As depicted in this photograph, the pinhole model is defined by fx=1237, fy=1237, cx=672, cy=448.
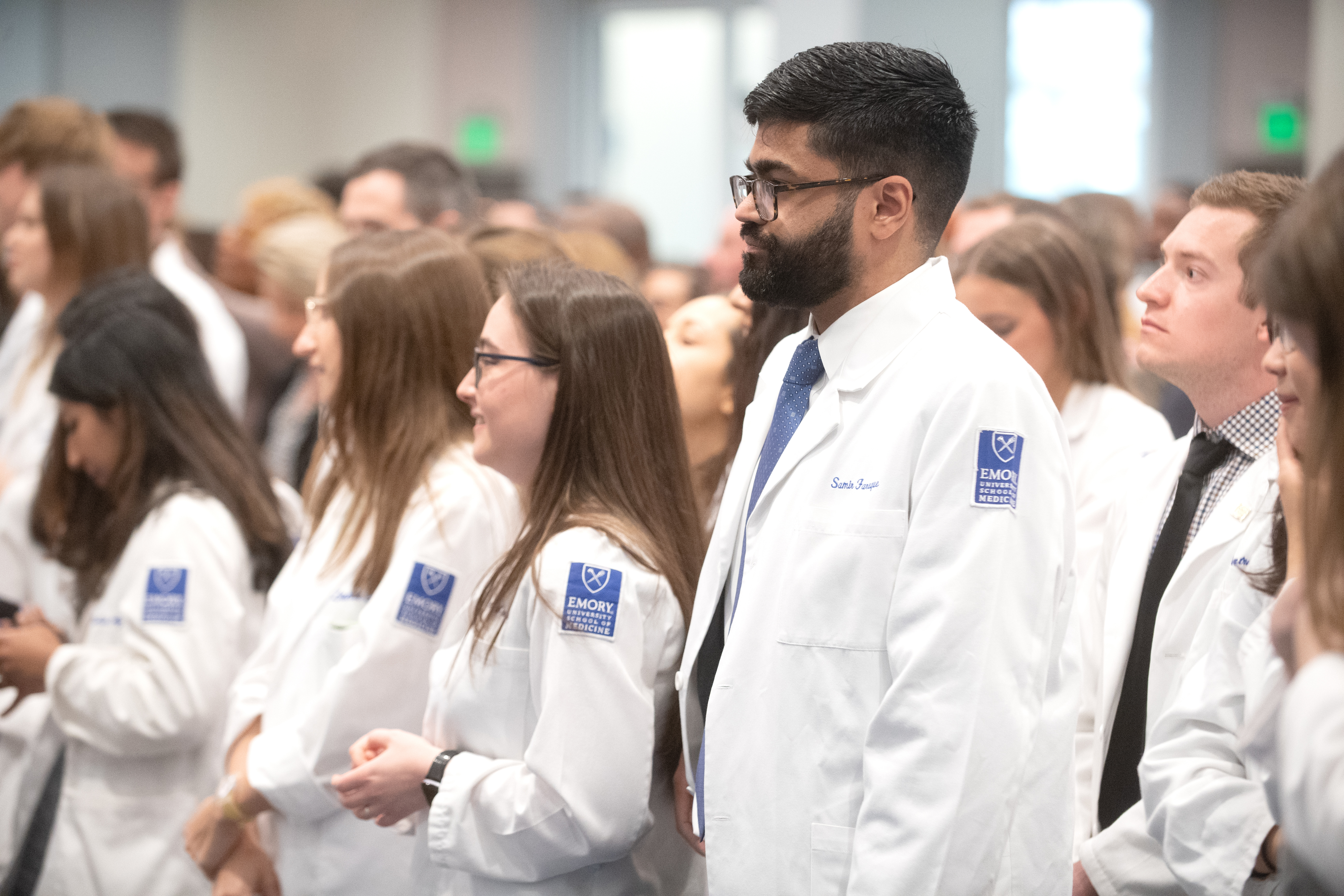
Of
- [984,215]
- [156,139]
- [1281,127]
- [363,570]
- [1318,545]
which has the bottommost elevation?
[363,570]

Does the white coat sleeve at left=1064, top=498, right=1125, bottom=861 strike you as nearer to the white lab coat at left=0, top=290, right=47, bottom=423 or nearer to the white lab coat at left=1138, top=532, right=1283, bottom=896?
the white lab coat at left=1138, top=532, right=1283, bottom=896

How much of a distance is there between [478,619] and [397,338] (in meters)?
0.64

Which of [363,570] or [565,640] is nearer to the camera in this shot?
[565,640]

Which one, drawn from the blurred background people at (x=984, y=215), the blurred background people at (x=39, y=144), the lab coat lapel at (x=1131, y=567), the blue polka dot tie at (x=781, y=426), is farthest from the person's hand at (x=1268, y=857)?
the blurred background people at (x=39, y=144)

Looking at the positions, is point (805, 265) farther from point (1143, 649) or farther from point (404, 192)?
point (404, 192)

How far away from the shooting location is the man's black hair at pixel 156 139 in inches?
183

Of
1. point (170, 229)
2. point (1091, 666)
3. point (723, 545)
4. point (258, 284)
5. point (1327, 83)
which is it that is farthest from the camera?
point (1327, 83)

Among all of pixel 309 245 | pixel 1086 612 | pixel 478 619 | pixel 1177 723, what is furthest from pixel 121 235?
pixel 1177 723

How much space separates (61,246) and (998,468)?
2945mm

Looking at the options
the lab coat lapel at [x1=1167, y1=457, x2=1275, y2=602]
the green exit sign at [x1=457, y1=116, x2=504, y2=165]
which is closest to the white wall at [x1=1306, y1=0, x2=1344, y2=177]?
the lab coat lapel at [x1=1167, y1=457, x2=1275, y2=602]

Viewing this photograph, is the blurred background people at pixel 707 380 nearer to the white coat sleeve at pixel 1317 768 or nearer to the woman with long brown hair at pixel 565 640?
the woman with long brown hair at pixel 565 640

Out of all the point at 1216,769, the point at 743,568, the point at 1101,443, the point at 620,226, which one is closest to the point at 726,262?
the point at 620,226

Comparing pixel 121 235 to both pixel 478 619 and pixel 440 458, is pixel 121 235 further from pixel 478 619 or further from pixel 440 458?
pixel 478 619

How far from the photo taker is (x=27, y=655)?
8.05 feet
